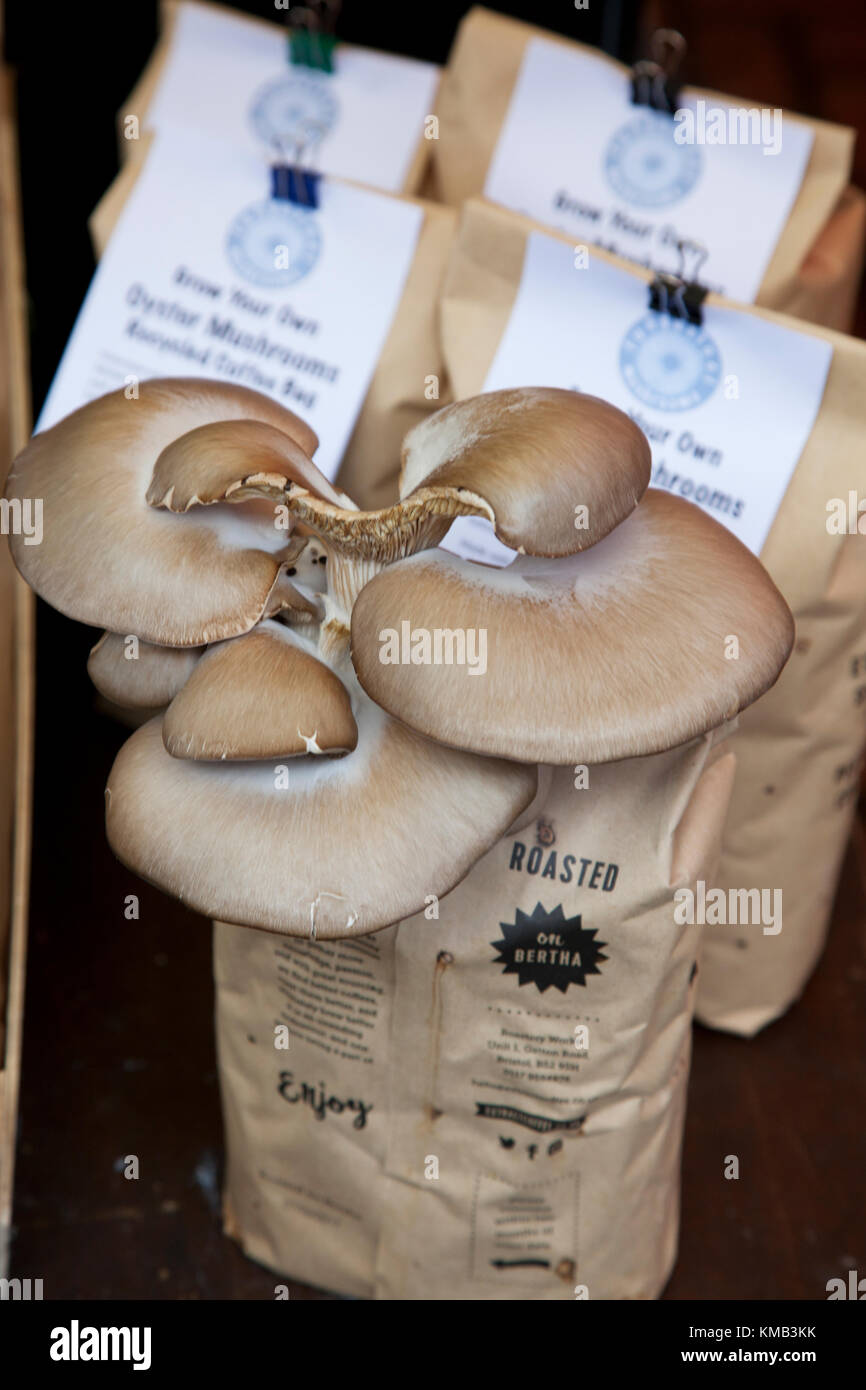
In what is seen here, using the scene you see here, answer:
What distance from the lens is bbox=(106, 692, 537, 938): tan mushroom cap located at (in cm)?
70

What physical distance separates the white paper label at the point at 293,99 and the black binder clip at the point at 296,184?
0.10m

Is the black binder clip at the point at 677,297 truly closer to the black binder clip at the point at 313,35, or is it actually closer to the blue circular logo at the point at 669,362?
the blue circular logo at the point at 669,362

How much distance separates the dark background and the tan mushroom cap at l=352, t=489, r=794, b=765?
64 centimetres

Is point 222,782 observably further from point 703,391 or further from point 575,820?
point 703,391

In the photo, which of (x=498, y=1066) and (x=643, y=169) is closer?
(x=498, y=1066)

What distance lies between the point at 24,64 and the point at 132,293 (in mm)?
503

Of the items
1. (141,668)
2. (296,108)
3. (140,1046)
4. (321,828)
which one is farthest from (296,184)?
(140,1046)

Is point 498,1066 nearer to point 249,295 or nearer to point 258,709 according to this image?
point 258,709

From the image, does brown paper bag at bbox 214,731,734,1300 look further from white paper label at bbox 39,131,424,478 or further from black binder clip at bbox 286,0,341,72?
black binder clip at bbox 286,0,341,72

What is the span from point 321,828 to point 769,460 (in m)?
0.48

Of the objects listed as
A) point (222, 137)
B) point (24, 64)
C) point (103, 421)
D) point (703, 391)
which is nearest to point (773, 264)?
point (703, 391)

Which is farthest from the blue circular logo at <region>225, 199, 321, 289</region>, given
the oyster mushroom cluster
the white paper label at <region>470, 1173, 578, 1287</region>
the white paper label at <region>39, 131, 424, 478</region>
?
the white paper label at <region>470, 1173, 578, 1287</region>

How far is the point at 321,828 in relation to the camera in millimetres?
713

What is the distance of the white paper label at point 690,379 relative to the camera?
39.1 inches
